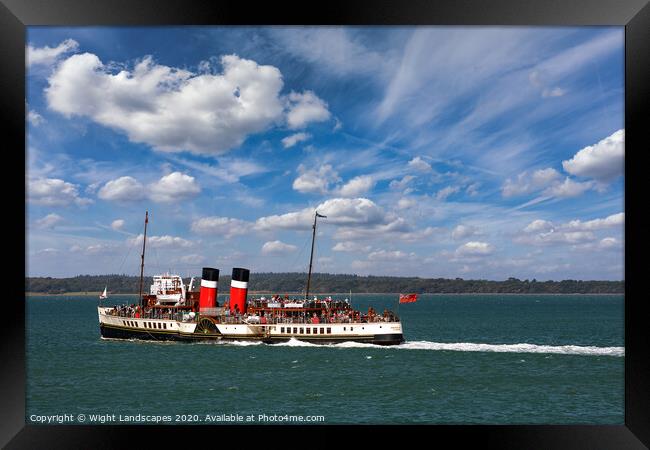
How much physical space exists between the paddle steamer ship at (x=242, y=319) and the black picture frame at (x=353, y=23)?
3569 cm

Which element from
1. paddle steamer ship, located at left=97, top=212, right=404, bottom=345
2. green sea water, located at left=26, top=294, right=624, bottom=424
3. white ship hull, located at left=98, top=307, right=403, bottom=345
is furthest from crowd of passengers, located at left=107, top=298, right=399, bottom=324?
green sea water, located at left=26, top=294, right=624, bottom=424

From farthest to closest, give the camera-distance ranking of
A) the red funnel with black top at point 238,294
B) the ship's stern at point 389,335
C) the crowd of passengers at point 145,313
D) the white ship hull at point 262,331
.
A: 1. the crowd of passengers at point 145,313
2. the red funnel with black top at point 238,294
3. the white ship hull at point 262,331
4. the ship's stern at point 389,335

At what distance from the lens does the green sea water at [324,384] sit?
26.3 metres

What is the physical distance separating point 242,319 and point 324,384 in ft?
67.1

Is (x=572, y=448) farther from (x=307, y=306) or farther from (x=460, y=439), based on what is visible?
(x=307, y=306)

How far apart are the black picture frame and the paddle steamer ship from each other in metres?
35.7

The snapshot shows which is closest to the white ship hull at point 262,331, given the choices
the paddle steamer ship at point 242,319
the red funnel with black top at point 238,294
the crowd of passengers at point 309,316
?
the paddle steamer ship at point 242,319

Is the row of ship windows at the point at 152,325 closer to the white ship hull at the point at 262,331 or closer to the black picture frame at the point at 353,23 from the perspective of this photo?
the white ship hull at the point at 262,331

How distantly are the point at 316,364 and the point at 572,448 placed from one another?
29.2 metres

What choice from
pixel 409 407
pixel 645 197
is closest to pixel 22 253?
pixel 645 197

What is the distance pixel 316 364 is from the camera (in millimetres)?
40219

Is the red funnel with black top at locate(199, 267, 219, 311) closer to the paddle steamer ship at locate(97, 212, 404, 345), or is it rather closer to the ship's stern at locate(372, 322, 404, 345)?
the paddle steamer ship at locate(97, 212, 404, 345)

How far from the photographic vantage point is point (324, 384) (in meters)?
32.9

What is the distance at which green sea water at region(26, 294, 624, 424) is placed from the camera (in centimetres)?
2627
